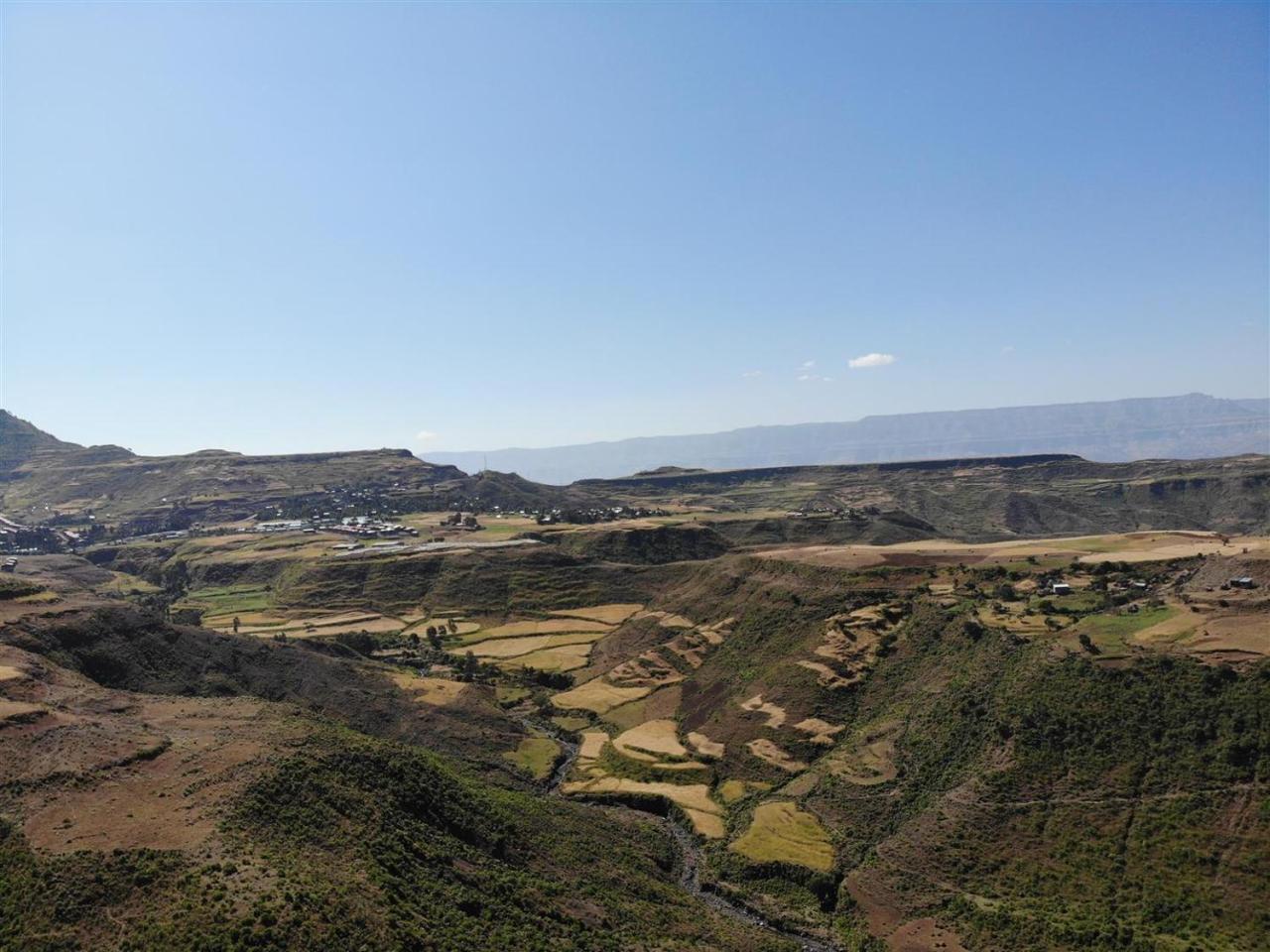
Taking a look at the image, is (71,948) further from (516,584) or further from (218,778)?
(516,584)

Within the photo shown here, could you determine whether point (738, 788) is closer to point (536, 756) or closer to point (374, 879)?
point (536, 756)

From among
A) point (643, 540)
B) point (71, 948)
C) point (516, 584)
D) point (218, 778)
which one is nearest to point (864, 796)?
point (218, 778)

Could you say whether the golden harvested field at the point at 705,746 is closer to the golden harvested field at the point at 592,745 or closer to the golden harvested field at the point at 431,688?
the golden harvested field at the point at 592,745

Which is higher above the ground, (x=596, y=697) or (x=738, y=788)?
(x=596, y=697)

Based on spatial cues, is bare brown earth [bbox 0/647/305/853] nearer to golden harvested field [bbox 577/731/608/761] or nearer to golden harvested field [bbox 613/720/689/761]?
golden harvested field [bbox 577/731/608/761]

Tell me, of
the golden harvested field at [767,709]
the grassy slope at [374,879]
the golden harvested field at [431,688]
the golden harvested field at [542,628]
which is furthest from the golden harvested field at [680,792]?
the golden harvested field at [542,628]

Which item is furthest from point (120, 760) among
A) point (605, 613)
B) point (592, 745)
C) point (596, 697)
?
point (605, 613)

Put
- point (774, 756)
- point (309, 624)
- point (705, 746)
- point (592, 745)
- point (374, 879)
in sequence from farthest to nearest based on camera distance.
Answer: point (309, 624) → point (592, 745) → point (705, 746) → point (774, 756) → point (374, 879)

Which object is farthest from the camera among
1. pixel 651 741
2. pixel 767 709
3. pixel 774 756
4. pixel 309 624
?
pixel 309 624
